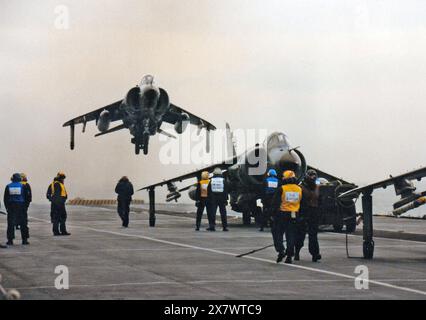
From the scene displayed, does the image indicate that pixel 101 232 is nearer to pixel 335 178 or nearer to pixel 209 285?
pixel 335 178

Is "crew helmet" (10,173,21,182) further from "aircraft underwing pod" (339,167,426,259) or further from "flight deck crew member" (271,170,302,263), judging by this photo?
"aircraft underwing pod" (339,167,426,259)

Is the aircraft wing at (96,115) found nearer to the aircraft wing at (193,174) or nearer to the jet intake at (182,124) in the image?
the jet intake at (182,124)

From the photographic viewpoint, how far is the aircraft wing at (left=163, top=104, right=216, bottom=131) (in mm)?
52125

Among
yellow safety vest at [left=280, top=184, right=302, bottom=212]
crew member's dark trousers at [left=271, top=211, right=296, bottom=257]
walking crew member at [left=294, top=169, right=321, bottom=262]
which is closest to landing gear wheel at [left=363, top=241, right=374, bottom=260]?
walking crew member at [left=294, top=169, right=321, bottom=262]

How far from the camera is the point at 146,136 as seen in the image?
4447cm

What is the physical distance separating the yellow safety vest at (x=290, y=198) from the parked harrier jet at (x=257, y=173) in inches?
294

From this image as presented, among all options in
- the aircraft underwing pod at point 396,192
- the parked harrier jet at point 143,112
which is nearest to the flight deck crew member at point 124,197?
the parked harrier jet at point 143,112

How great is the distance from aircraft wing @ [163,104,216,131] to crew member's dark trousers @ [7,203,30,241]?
28479 mm

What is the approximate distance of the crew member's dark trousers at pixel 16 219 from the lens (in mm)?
22219

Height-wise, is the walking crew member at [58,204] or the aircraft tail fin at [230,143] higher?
the aircraft tail fin at [230,143]

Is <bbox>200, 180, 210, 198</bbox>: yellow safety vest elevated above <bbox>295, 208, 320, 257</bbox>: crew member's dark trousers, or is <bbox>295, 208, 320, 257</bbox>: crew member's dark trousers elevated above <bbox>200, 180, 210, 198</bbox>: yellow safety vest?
<bbox>200, 180, 210, 198</bbox>: yellow safety vest

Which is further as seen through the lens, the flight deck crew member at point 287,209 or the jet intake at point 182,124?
the jet intake at point 182,124
